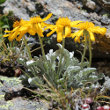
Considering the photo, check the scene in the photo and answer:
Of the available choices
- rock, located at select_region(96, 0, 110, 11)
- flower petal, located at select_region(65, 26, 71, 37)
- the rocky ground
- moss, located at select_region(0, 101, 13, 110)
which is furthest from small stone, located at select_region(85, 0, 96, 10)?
moss, located at select_region(0, 101, 13, 110)

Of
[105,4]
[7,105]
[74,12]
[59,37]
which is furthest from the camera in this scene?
[74,12]

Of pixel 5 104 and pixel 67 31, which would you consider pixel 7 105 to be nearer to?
pixel 5 104

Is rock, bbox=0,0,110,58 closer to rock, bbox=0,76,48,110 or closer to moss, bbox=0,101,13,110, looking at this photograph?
rock, bbox=0,76,48,110

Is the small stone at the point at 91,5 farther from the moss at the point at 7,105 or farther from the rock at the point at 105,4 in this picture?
the moss at the point at 7,105

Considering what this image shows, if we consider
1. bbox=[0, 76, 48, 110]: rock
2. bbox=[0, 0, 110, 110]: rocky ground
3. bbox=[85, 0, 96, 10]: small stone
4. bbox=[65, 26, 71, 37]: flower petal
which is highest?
bbox=[65, 26, 71, 37]: flower petal

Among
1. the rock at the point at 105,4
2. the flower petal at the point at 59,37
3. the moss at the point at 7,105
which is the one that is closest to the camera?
the flower petal at the point at 59,37

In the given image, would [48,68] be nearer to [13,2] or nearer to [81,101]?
[81,101]

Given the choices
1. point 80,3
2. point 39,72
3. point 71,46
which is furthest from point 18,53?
point 80,3

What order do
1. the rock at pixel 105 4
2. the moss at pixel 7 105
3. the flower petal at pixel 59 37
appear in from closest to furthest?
the flower petal at pixel 59 37
the moss at pixel 7 105
the rock at pixel 105 4

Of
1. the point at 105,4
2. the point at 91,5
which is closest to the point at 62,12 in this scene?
the point at 91,5

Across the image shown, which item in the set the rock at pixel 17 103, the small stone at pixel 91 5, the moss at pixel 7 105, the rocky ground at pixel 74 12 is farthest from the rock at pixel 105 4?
the moss at pixel 7 105

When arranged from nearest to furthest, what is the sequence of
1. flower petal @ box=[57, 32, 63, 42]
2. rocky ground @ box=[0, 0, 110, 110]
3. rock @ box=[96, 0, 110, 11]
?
flower petal @ box=[57, 32, 63, 42], rocky ground @ box=[0, 0, 110, 110], rock @ box=[96, 0, 110, 11]
